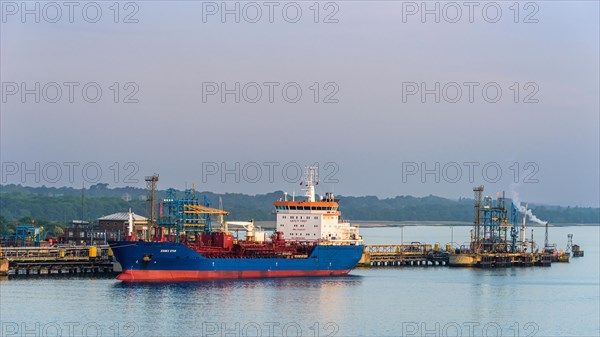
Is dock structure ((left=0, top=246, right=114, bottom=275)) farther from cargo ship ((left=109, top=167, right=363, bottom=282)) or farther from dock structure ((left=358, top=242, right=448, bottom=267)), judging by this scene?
dock structure ((left=358, top=242, right=448, bottom=267))

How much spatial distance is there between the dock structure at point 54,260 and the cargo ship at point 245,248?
4.61m

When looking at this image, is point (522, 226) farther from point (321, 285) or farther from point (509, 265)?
point (321, 285)

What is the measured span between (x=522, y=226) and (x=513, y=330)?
5338 cm

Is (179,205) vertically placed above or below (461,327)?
above

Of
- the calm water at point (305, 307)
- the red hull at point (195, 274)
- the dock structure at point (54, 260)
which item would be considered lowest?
the calm water at point (305, 307)

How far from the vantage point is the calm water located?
5969 centimetres

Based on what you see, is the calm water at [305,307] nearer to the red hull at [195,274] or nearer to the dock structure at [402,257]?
the red hull at [195,274]

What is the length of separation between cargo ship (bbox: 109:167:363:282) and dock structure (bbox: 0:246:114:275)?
4608 millimetres

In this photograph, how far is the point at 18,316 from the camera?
6181 centimetres

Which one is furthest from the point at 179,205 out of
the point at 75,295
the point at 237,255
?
the point at 75,295

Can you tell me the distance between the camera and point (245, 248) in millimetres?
87500

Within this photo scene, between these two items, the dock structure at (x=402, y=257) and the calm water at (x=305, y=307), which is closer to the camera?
the calm water at (x=305, y=307)

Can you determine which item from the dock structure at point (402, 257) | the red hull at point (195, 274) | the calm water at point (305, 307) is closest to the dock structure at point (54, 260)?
the calm water at point (305, 307)

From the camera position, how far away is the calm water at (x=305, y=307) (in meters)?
59.7
